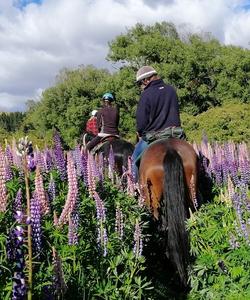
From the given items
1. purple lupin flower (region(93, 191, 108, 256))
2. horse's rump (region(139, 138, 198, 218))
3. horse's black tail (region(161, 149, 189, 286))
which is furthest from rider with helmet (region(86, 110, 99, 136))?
purple lupin flower (region(93, 191, 108, 256))

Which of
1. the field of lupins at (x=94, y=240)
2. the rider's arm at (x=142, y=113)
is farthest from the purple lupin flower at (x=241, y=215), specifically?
the rider's arm at (x=142, y=113)

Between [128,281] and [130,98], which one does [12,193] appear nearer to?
[128,281]

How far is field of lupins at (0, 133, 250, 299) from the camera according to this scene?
12.1ft

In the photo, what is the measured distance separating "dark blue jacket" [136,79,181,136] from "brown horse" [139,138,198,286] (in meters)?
0.65

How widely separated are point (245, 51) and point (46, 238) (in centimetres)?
5868

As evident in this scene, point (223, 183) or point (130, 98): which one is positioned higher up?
point (130, 98)

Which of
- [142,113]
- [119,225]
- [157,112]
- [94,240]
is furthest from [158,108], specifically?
[94,240]

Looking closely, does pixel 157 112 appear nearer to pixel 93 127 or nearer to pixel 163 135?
pixel 163 135

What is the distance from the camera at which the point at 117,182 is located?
24.3ft

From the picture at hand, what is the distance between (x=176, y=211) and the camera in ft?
22.0

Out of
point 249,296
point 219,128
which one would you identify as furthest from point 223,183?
point 219,128

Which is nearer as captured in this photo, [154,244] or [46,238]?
[46,238]

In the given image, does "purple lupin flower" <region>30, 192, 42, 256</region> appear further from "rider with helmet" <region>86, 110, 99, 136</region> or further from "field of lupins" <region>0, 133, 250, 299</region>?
"rider with helmet" <region>86, 110, 99, 136</region>

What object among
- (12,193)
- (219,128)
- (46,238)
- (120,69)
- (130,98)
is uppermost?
(120,69)
